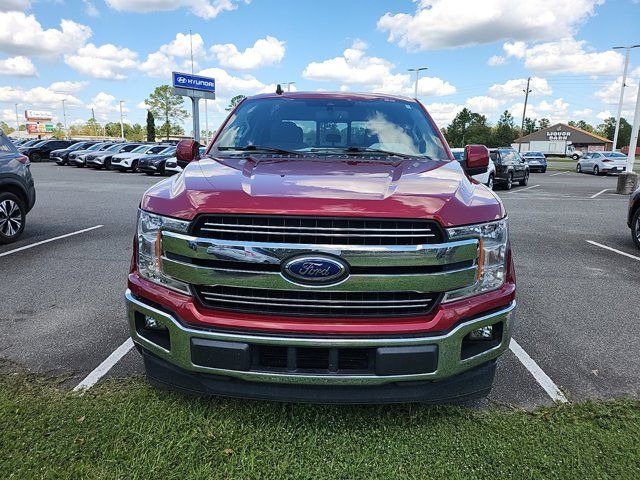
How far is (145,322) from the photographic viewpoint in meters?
2.47

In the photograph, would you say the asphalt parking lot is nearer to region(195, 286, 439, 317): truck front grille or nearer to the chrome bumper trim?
the chrome bumper trim

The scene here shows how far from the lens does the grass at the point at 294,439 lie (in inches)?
91.4

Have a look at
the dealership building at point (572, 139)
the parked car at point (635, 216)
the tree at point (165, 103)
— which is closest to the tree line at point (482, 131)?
the dealership building at point (572, 139)

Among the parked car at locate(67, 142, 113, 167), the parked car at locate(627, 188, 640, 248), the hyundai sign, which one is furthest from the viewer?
the hyundai sign

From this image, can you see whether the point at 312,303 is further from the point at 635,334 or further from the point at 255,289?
the point at 635,334

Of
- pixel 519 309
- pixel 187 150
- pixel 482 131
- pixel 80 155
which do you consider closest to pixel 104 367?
pixel 187 150

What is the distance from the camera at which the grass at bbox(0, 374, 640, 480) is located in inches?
91.4

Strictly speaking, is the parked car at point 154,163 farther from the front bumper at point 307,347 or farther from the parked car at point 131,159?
the front bumper at point 307,347

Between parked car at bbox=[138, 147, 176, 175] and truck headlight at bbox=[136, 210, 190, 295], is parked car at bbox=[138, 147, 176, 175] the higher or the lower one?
the lower one

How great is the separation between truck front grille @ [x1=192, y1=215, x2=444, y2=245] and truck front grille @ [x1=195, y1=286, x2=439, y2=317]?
247mm

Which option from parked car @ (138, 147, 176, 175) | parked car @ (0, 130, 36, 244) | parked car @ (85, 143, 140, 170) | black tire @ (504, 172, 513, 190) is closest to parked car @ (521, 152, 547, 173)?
black tire @ (504, 172, 513, 190)

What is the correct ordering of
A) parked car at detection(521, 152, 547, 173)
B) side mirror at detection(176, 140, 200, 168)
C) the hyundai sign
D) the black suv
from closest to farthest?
side mirror at detection(176, 140, 200, 168), the hyundai sign, parked car at detection(521, 152, 547, 173), the black suv

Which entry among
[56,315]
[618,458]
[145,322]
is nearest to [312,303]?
[145,322]

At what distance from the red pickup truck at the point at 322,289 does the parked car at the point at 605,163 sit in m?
33.3
